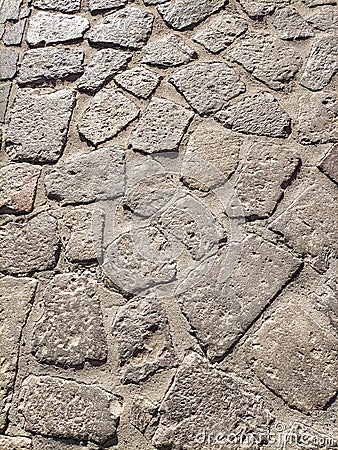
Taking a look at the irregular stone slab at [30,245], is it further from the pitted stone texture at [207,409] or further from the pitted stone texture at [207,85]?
the pitted stone texture at [207,85]

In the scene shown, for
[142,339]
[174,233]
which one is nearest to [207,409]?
[142,339]

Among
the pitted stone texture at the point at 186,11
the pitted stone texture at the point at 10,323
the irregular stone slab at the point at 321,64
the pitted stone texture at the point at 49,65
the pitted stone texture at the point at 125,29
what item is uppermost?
the irregular stone slab at the point at 321,64

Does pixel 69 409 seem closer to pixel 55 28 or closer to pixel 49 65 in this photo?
pixel 49 65

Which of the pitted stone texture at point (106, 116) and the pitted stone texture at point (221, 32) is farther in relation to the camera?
the pitted stone texture at point (221, 32)

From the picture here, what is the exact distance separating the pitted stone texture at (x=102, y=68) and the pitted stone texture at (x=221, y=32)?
15.4 inches

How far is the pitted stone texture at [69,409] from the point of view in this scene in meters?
1.80

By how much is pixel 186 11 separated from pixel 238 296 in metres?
1.79

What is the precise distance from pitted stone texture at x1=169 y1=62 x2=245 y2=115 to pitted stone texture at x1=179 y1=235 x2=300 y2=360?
2.63 ft

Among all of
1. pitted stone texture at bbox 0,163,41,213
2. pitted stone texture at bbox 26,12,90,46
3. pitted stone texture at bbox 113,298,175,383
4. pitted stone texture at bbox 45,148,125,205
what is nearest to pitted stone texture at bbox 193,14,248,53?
pitted stone texture at bbox 26,12,90,46

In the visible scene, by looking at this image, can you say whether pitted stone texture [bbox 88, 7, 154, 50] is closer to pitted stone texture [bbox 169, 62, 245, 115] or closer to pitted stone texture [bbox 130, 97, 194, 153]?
pitted stone texture [bbox 169, 62, 245, 115]

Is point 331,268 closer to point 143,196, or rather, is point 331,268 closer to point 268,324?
point 268,324

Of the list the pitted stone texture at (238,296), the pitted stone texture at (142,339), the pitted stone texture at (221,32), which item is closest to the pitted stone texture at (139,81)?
the pitted stone texture at (221,32)

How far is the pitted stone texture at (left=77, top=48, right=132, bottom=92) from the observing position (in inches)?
110

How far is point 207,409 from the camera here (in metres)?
1.78
